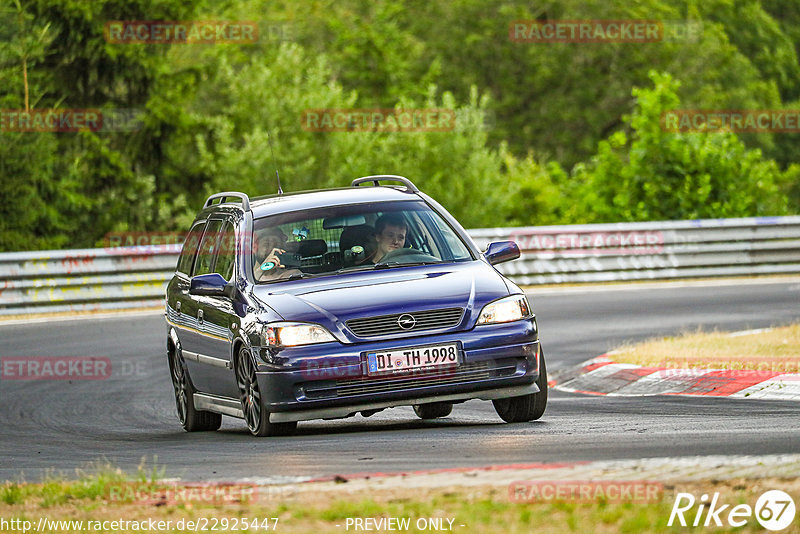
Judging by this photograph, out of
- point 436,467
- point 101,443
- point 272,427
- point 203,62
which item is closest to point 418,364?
point 272,427

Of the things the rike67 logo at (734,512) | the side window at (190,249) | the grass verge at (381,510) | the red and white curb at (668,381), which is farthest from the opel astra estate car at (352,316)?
the rike67 logo at (734,512)

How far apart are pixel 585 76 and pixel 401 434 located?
59505mm

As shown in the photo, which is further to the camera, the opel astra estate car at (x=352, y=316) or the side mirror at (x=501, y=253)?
the side mirror at (x=501, y=253)

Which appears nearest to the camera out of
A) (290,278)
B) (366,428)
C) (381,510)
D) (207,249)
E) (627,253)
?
(381,510)

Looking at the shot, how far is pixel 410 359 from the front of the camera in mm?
9211

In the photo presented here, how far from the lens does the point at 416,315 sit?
928 centimetres

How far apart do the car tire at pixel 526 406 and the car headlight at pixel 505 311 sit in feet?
1.35

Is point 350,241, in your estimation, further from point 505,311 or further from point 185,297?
point 185,297

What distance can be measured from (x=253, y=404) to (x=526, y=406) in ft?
5.92

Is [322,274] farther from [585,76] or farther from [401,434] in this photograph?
[585,76]

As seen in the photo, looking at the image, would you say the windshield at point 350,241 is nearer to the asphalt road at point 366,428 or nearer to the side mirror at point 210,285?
the side mirror at point 210,285

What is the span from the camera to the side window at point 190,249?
39.1 ft

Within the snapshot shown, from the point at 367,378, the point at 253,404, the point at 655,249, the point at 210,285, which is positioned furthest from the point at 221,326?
the point at 655,249

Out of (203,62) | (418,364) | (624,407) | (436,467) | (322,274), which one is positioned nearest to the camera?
(436,467)
